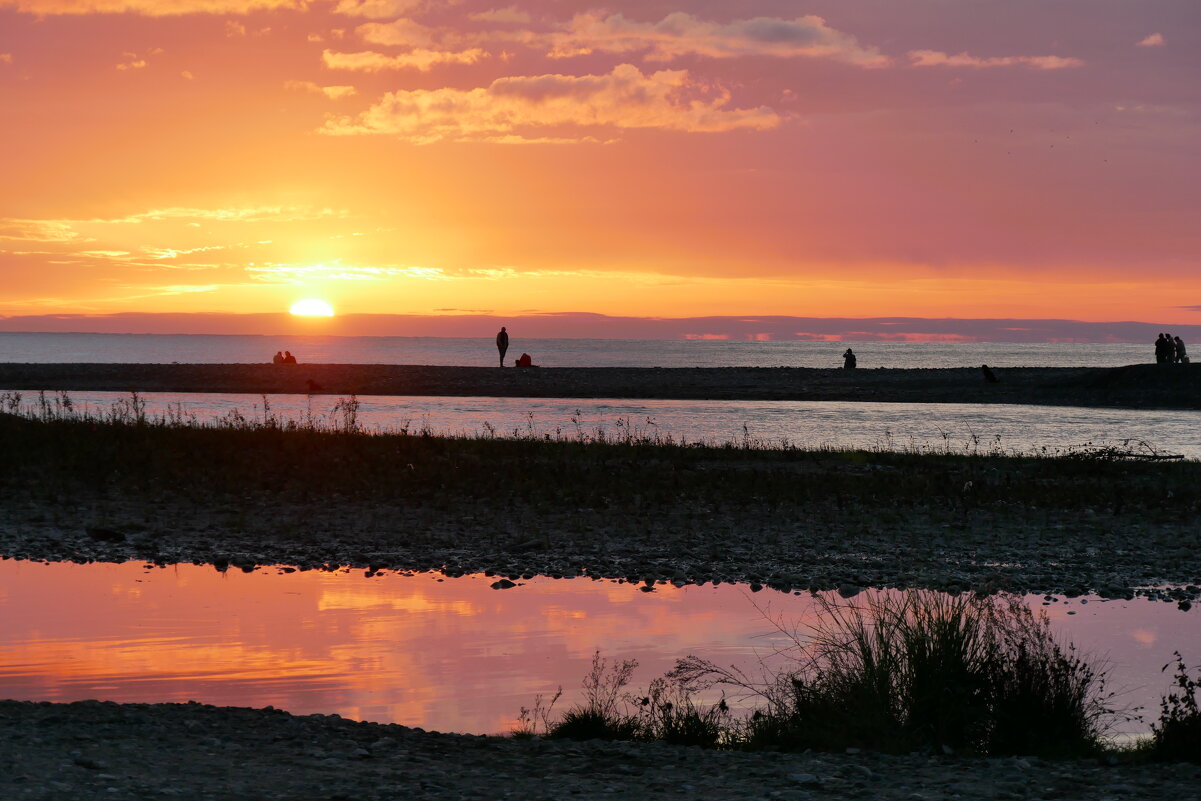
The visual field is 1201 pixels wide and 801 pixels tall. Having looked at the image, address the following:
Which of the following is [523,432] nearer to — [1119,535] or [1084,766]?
[1119,535]

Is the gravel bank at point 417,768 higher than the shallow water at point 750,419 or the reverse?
the reverse

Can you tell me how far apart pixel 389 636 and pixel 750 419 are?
119 feet

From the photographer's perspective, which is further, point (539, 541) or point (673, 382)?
point (673, 382)

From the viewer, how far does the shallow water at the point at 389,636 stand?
36.1 feet

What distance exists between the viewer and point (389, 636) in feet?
43.1

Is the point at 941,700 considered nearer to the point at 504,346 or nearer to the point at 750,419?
the point at 750,419

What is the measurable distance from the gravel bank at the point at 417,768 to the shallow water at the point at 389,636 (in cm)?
105

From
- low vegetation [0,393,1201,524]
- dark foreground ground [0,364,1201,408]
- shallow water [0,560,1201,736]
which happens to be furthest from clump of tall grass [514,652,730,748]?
dark foreground ground [0,364,1201,408]

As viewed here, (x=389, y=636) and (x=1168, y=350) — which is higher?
(x=1168, y=350)

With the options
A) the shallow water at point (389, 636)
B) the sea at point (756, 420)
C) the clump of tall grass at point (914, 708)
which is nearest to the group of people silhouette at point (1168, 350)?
the sea at point (756, 420)

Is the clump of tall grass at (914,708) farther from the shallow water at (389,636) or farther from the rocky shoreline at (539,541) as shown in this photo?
the shallow water at (389,636)

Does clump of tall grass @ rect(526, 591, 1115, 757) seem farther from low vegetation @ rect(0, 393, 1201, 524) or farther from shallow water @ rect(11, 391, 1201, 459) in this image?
shallow water @ rect(11, 391, 1201, 459)

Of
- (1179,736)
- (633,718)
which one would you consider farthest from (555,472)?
(1179,736)

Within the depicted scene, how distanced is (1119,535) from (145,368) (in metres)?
76.5
